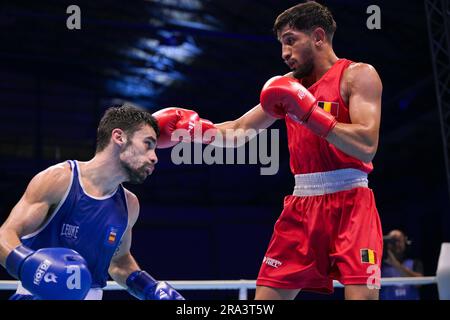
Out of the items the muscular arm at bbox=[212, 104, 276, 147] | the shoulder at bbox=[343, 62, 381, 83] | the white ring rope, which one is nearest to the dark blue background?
the white ring rope

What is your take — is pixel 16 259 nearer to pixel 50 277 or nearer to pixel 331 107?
pixel 50 277

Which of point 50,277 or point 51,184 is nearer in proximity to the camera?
point 50,277

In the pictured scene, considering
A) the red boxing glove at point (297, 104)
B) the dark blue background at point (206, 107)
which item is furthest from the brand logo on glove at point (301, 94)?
the dark blue background at point (206, 107)

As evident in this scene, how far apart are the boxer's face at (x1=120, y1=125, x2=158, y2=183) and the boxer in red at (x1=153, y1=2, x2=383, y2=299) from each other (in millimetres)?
512

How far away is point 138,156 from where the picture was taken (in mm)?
2518

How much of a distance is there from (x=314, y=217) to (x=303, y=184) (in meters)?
0.17

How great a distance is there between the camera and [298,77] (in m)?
2.63

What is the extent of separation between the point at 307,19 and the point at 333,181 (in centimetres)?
69


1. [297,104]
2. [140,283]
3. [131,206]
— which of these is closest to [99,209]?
[131,206]

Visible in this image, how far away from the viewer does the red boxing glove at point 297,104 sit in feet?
7.59

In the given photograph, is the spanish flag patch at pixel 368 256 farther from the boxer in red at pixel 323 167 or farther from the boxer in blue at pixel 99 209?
the boxer in blue at pixel 99 209

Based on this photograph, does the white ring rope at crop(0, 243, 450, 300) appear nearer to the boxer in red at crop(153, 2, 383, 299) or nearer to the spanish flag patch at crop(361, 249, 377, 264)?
the boxer in red at crop(153, 2, 383, 299)

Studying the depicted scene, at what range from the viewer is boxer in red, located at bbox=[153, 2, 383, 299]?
2.30 m
